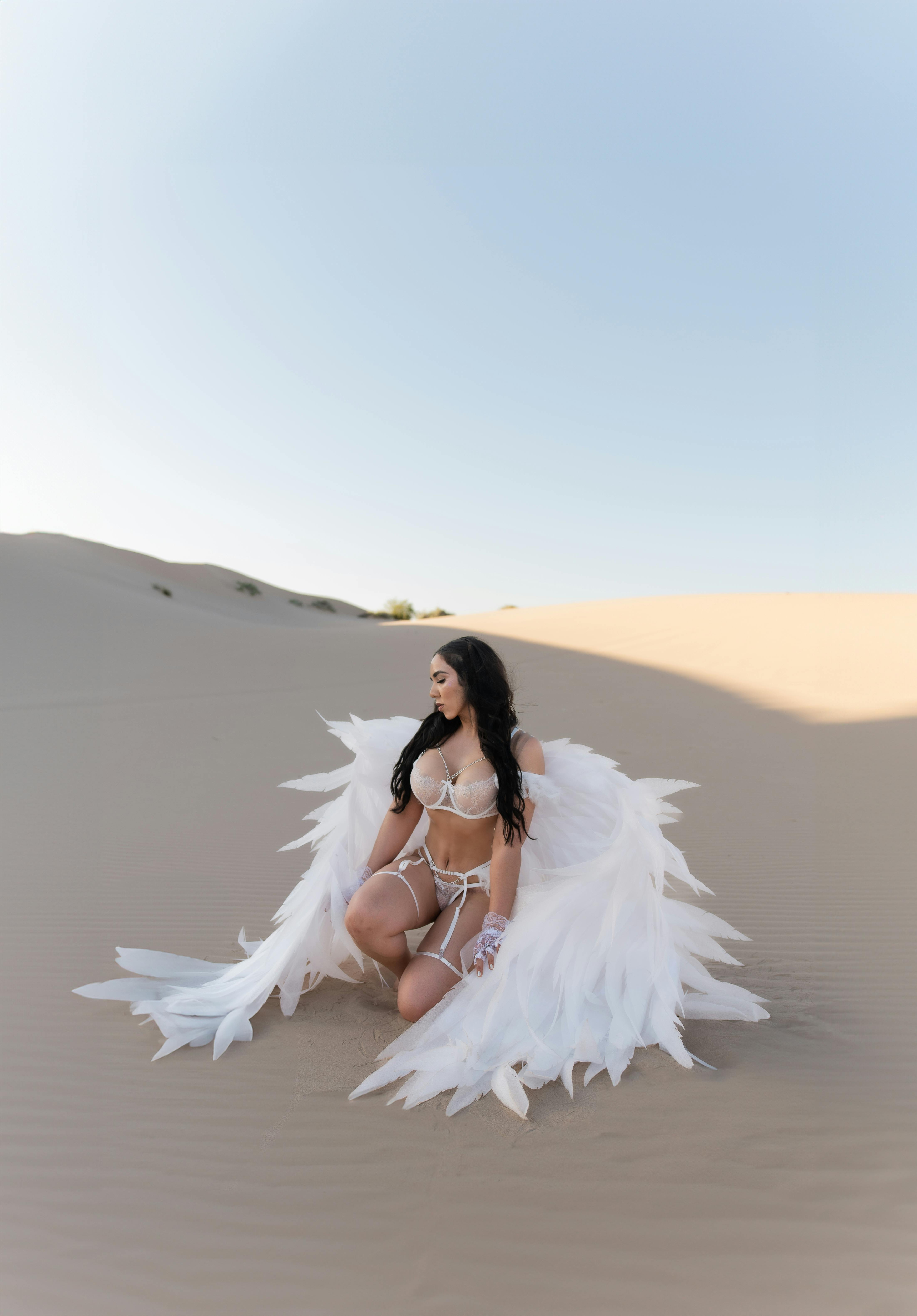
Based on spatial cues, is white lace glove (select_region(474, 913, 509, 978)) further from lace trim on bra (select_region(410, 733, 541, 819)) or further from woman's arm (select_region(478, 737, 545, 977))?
lace trim on bra (select_region(410, 733, 541, 819))

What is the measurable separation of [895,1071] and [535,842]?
4.99ft

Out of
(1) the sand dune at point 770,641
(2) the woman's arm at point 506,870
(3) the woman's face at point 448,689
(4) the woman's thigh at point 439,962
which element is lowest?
(4) the woman's thigh at point 439,962

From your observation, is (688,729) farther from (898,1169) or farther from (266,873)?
(898,1169)

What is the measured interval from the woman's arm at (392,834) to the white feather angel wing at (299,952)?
5.1 inches

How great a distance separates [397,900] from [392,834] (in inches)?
13.2

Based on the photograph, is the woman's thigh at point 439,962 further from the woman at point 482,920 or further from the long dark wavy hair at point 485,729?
the long dark wavy hair at point 485,729

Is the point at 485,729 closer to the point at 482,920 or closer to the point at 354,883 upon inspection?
the point at 482,920

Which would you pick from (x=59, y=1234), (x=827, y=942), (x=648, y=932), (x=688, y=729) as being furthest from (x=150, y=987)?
(x=688, y=729)

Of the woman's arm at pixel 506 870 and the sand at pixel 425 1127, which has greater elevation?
the woman's arm at pixel 506 870

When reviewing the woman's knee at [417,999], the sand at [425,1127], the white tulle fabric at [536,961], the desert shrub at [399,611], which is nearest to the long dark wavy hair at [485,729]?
the white tulle fabric at [536,961]

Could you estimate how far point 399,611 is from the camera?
4528cm

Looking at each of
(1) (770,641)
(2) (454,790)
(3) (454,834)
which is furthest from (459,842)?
(1) (770,641)

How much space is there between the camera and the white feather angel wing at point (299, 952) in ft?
11.3

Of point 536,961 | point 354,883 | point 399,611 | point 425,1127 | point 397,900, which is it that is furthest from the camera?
point 399,611
